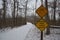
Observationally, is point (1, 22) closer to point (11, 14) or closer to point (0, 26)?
point (0, 26)

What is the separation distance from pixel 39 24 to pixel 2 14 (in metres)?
29.8

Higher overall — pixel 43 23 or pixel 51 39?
pixel 43 23

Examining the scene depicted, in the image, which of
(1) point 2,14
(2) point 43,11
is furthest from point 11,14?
(2) point 43,11

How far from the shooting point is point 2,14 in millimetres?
39781

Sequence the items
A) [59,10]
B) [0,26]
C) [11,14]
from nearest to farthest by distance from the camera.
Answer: [0,26] < [11,14] < [59,10]

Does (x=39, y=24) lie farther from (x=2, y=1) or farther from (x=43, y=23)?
(x=2, y=1)

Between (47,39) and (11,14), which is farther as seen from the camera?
(11,14)

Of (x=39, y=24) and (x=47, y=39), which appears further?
(x=47, y=39)

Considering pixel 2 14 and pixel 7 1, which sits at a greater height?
pixel 7 1

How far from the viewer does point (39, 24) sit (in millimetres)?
10703

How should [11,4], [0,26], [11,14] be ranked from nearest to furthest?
1. [0,26]
2. [11,4]
3. [11,14]

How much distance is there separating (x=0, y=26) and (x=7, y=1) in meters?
6.91

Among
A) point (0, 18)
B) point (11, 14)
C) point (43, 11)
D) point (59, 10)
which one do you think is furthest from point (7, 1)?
point (59, 10)

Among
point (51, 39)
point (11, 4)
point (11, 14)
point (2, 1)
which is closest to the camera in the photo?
point (51, 39)
